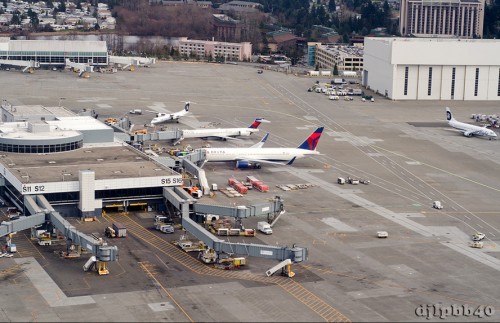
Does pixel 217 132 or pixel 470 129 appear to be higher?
pixel 217 132

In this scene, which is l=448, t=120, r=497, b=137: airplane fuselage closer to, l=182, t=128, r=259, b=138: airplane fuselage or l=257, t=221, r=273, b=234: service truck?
l=182, t=128, r=259, b=138: airplane fuselage

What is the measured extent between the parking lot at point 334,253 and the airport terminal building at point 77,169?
121 inches

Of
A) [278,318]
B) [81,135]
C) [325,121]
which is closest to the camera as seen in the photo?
[278,318]

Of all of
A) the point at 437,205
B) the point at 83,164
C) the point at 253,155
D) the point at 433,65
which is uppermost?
the point at 433,65

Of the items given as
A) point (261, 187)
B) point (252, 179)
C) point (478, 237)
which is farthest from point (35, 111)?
point (478, 237)

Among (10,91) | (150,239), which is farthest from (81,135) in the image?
(10,91)

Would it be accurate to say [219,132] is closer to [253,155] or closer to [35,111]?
[253,155]

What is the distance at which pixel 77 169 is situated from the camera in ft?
363

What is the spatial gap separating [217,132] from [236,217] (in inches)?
2015

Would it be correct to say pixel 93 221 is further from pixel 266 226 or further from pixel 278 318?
pixel 278 318

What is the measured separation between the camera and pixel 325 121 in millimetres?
172625

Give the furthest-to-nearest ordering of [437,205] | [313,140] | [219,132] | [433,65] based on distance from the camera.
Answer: [433,65] < [219,132] < [313,140] < [437,205]

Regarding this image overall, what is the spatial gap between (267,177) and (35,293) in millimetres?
49202

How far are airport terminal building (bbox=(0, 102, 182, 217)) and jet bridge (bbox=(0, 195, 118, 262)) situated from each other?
2.53 metres
